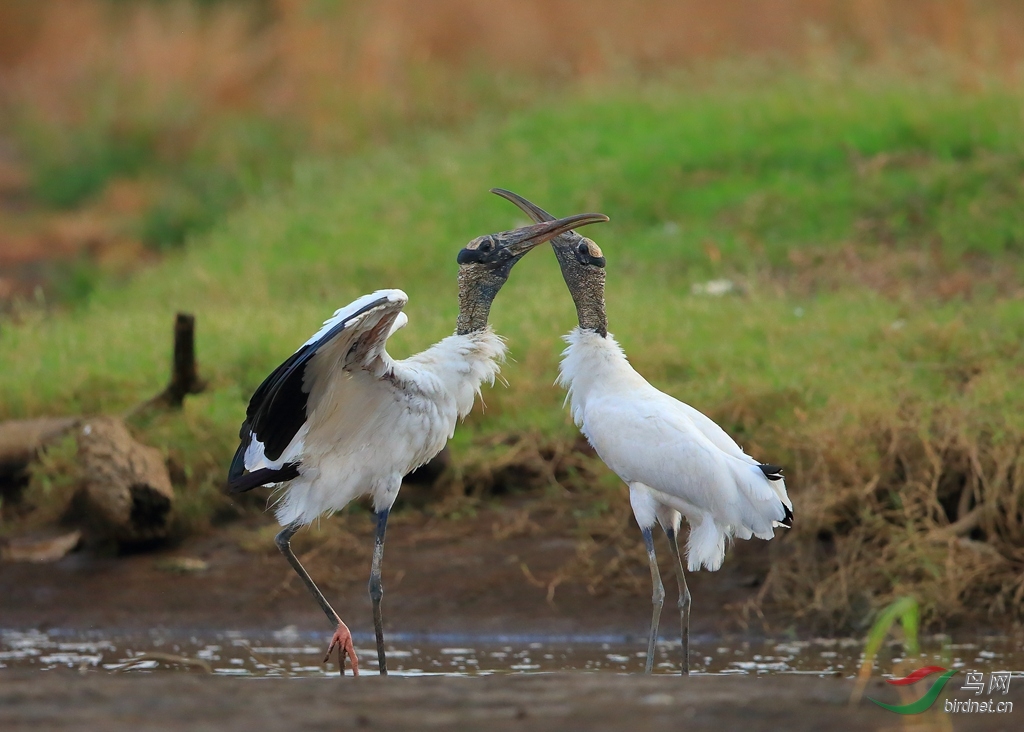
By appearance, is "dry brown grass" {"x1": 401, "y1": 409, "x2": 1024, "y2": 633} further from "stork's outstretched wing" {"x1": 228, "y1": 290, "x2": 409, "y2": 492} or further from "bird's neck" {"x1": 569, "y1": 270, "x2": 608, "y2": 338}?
"stork's outstretched wing" {"x1": 228, "y1": 290, "x2": 409, "y2": 492}

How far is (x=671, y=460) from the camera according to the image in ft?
16.6

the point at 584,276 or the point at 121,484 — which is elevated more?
the point at 584,276

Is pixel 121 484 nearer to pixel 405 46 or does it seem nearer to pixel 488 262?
pixel 488 262

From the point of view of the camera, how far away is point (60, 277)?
11477mm

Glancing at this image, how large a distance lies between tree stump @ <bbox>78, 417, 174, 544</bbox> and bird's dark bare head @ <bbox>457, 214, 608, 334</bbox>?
166cm

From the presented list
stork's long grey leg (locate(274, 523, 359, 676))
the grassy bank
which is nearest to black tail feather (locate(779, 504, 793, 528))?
the grassy bank

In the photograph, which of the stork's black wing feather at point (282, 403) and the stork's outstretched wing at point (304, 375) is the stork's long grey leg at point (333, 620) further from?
the stork's black wing feather at point (282, 403)

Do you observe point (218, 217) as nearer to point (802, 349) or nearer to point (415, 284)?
point (415, 284)

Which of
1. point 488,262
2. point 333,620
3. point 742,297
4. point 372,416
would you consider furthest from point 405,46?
point 333,620

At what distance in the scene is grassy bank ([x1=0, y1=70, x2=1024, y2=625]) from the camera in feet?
20.8

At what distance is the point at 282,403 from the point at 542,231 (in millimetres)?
1237

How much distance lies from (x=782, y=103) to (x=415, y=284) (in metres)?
3.59

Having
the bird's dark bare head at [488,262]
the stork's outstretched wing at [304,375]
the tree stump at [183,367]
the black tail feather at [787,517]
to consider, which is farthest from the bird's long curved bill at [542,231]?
the tree stump at [183,367]

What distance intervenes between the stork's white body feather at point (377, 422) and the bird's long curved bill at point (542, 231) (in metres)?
0.37
